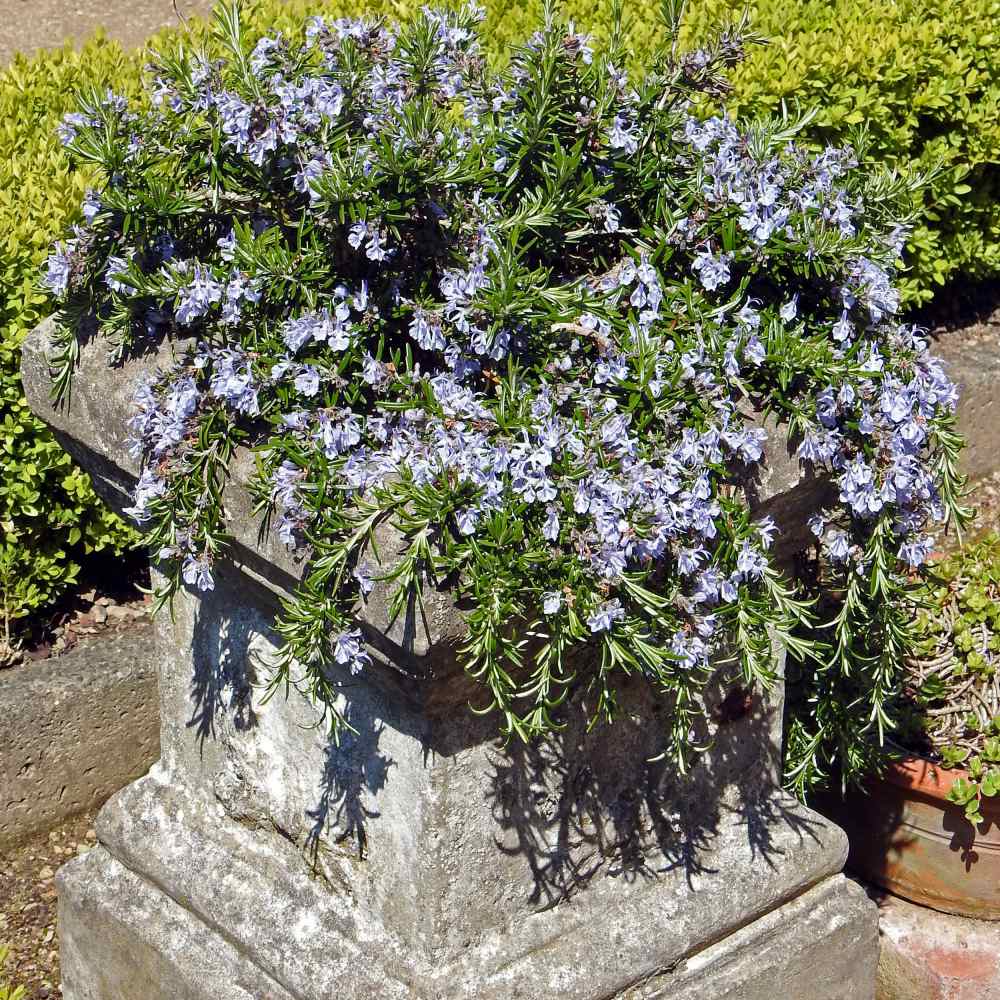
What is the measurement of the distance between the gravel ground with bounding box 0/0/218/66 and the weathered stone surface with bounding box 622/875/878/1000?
6677 millimetres

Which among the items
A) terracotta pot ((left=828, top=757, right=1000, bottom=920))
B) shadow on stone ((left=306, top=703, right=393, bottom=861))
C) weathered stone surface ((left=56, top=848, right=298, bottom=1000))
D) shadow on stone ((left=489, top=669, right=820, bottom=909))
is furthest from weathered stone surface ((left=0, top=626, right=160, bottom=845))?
terracotta pot ((left=828, top=757, right=1000, bottom=920))

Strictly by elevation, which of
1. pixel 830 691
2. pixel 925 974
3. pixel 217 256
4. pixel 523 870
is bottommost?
pixel 925 974

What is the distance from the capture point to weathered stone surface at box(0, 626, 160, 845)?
3.45 metres

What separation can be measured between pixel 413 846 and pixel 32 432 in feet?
5.66

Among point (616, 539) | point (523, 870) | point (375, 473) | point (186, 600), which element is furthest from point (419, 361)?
point (523, 870)

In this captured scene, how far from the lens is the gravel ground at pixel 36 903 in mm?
3188

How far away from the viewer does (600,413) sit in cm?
205

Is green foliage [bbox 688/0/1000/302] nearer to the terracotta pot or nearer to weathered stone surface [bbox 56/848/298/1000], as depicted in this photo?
the terracotta pot

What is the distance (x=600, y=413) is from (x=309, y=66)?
77 cm

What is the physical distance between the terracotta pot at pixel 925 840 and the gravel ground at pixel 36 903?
189 cm

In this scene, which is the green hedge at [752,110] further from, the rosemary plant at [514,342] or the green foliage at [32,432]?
the rosemary plant at [514,342]

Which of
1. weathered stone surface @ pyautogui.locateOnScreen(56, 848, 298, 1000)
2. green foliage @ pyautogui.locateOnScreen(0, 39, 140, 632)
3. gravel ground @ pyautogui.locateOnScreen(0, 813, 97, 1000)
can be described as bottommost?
gravel ground @ pyautogui.locateOnScreen(0, 813, 97, 1000)

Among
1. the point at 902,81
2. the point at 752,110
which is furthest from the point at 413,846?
the point at 902,81

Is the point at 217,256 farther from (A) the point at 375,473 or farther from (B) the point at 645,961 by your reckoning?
(B) the point at 645,961
